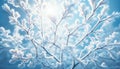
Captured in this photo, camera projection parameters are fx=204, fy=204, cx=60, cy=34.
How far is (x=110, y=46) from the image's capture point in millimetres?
6391

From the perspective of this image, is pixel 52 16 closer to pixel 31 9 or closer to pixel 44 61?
pixel 31 9

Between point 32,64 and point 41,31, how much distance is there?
1044mm

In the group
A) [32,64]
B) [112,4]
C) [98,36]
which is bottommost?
[32,64]

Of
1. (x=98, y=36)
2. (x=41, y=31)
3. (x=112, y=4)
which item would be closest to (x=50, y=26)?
(x=41, y=31)

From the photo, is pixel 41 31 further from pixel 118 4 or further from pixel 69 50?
pixel 118 4

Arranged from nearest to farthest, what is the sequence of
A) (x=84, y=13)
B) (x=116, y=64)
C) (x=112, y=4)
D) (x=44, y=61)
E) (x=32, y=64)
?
(x=84, y=13) < (x=32, y=64) < (x=44, y=61) < (x=116, y=64) < (x=112, y=4)

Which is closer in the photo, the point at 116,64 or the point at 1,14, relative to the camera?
the point at 116,64

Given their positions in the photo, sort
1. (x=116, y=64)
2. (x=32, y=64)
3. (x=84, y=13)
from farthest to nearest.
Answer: (x=116, y=64) → (x=32, y=64) → (x=84, y=13)

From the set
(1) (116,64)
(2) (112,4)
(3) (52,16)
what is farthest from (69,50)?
(2) (112,4)

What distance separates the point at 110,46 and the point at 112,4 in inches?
479

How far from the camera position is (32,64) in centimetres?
610

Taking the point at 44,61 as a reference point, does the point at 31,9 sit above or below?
above

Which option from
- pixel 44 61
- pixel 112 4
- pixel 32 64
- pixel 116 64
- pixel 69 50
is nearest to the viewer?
pixel 69 50

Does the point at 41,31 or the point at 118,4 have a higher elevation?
the point at 118,4
